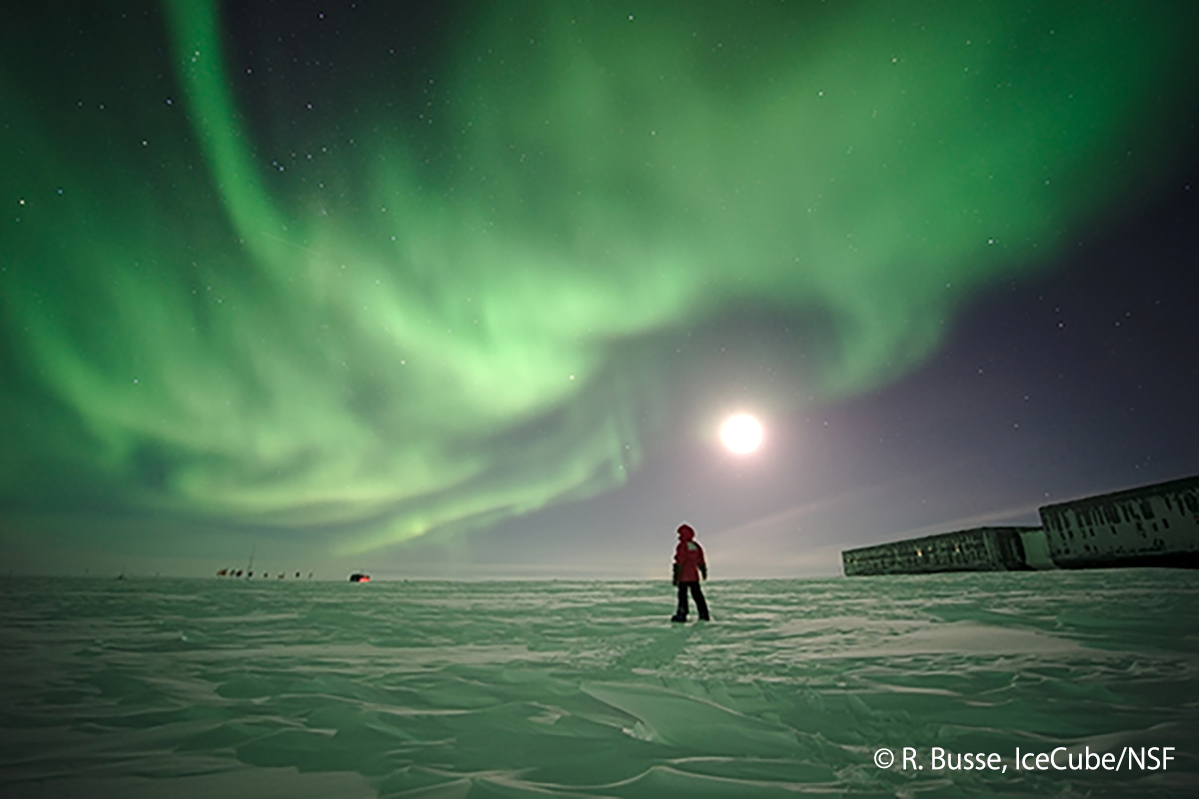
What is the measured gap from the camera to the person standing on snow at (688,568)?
10.4 meters

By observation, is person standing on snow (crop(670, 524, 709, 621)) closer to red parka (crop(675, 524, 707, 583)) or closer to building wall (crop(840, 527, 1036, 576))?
red parka (crop(675, 524, 707, 583))

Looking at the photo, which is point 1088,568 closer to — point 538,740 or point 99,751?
point 538,740

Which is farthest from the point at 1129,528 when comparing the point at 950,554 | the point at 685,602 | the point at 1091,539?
the point at 685,602

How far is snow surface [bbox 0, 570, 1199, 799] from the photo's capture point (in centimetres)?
267

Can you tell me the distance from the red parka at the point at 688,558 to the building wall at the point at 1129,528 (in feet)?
109

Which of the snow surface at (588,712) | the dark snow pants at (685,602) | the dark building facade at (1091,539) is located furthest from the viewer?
the dark building facade at (1091,539)

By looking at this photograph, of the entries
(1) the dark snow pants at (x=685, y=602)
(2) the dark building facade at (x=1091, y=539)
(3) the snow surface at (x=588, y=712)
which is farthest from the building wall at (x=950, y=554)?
(1) the dark snow pants at (x=685, y=602)

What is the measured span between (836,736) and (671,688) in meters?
1.66

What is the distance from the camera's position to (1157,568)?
28.6 meters

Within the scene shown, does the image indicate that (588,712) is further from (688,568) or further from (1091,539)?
(1091,539)

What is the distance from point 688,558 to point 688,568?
20 cm

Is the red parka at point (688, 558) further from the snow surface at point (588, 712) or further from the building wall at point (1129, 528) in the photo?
the building wall at point (1129, 528)

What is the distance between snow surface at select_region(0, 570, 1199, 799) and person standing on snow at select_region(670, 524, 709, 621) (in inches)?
102

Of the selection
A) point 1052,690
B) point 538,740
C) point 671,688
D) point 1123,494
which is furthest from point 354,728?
point 1123,494
